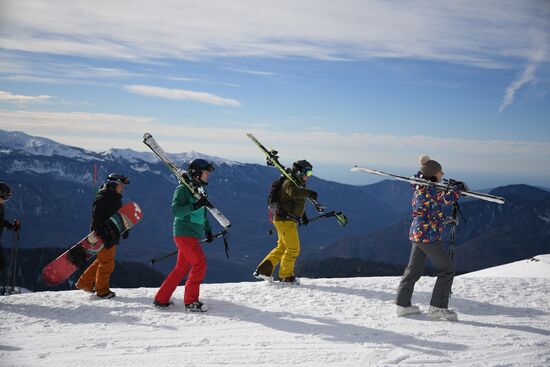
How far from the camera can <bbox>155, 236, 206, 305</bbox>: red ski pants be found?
7.81 meters

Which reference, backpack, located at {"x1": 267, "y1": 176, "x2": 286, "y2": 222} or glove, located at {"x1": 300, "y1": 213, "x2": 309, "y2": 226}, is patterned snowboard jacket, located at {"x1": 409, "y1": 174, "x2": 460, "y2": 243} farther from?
backpack, located at {"x1": 267, "y1": 176, "x2": 286, "y2": 222}

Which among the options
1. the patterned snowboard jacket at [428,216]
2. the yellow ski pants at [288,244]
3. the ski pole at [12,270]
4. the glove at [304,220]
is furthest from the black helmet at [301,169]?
the ski pole at [12,270]

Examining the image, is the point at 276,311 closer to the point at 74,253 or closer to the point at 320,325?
the point at 320,325

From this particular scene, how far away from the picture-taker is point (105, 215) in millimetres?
8852

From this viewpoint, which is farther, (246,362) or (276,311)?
(276,311)

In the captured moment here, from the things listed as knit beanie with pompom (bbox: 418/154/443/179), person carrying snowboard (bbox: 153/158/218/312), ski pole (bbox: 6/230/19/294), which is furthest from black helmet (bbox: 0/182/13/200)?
knit beanie with pompom (bbox: 418/154/443/179)

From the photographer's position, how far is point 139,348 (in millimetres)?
6215

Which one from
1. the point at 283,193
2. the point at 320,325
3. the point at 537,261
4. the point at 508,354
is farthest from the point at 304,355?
the point at 537,261

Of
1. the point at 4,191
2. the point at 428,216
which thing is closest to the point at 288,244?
the point at 428,216

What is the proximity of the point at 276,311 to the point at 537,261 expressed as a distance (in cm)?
1395

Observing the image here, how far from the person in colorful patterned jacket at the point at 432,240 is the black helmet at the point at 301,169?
108 inches

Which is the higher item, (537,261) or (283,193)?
(283,193)

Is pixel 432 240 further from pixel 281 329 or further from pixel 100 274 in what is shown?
pixel 100 274

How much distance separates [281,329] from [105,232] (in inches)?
156
